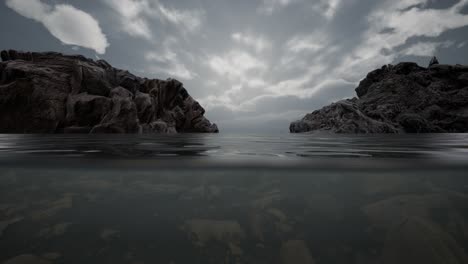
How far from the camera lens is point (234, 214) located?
206cm

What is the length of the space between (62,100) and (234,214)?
Result: 141 ft

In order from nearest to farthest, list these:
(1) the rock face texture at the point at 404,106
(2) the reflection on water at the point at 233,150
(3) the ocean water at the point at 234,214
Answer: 1. (3) the ocean water at the point at 234,214
2. (2) the reflection on water at the point at 233,150
3. (1) the rock face texture at the point at 404,106

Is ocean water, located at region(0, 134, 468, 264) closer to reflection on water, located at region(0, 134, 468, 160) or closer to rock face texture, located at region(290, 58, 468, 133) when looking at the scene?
reflection on water, located at region(0, 134, 468, 160)

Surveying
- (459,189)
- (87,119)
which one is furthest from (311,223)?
(87,119)

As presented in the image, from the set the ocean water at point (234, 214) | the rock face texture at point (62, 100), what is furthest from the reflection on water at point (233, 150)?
the rock face texture at point (62, 100)

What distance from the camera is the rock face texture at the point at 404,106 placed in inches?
1998

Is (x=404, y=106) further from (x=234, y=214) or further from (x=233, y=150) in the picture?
(x=234, y=214)

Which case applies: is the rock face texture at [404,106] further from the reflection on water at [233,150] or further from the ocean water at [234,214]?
the ocean water at [234,214]

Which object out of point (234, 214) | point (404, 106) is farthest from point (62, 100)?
point (404, 106)

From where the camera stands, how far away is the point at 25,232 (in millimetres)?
1779

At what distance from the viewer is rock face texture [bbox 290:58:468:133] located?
50753 millimetres

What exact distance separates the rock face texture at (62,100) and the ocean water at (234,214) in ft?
114

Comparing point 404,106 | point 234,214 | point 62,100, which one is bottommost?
point 234,214

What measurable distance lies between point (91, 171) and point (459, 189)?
4.89m
